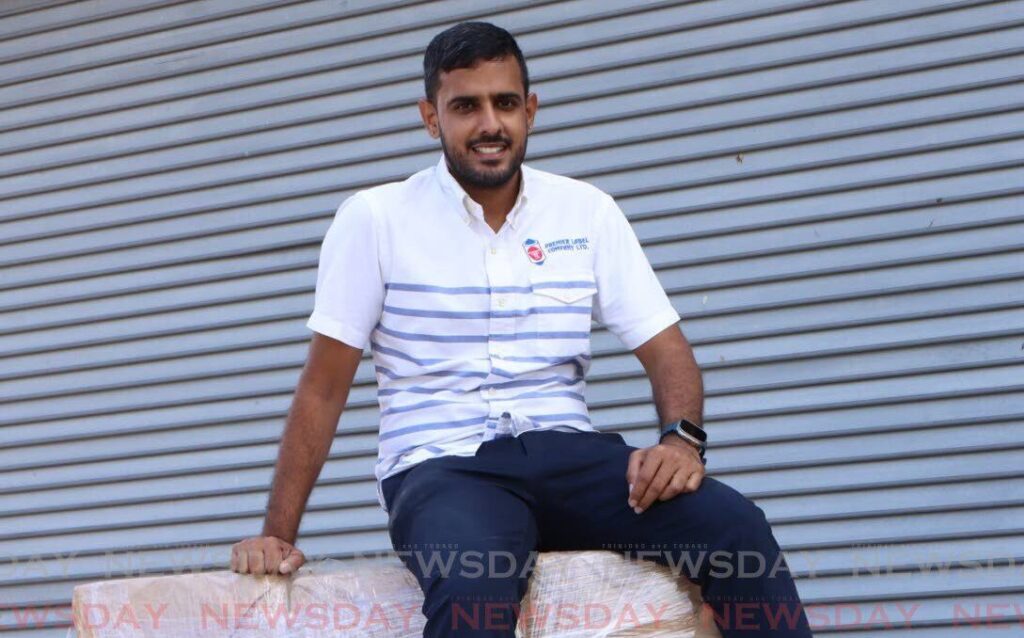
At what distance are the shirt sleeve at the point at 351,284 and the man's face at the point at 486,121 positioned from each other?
26 centimetres

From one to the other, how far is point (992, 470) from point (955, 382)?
1.01ft

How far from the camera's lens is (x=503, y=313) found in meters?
2.80

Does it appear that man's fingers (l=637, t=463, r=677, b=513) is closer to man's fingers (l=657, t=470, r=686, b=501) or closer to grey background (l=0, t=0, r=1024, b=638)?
man's fingers (l=657, t=470, r=686, b=501)

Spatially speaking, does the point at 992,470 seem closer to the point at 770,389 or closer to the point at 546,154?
the point at 770,389

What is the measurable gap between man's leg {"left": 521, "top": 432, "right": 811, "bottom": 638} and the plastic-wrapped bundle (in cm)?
7

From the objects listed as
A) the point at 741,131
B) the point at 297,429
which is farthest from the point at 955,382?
the point at 297,429

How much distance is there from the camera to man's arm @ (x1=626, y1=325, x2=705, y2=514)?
8.21 ft

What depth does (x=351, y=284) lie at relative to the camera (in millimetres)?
2799

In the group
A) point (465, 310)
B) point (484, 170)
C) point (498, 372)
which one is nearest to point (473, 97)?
point (484, 170)

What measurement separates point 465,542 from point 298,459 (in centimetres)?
53

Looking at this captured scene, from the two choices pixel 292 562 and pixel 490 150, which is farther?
pixel 490 150

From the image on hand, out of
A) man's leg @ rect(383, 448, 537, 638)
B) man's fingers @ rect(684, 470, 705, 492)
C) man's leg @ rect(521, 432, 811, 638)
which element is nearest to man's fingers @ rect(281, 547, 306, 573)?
man's leg @ rect(383, 448, 537, 638)

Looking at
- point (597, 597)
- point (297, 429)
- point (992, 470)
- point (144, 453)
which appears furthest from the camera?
point (144, 453)

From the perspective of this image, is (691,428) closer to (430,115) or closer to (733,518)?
(733,518)
